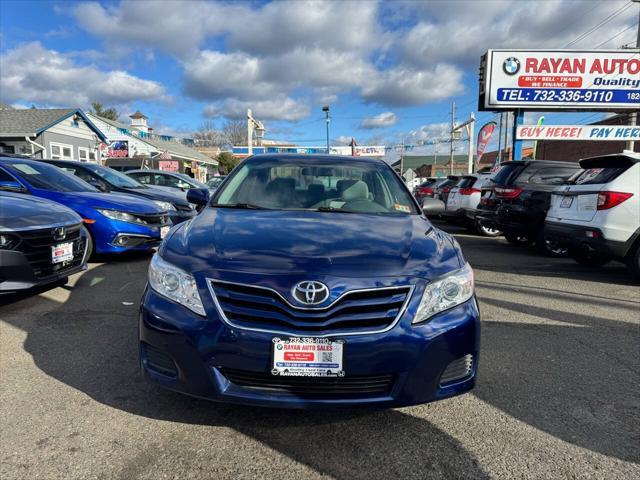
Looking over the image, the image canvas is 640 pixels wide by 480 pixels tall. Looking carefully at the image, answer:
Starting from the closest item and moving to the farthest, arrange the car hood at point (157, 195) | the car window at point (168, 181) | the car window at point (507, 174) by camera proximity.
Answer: the car window at point (507, 174) < the car hood at point (157, 195) < the car window at point (168, 181)

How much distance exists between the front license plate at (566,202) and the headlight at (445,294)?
4.89m

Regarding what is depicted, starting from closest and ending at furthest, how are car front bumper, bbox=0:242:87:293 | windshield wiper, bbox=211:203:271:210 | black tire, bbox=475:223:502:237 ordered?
windshield wiper, bbox=211:203:271:210 → car front bumper, bbox=0:242:87:293 → black tire, bbox=475:223:502:237

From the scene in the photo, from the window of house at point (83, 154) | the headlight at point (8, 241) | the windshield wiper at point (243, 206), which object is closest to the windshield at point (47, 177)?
the headlight at point (8, 241)

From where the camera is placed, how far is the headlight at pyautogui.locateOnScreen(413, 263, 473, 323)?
2273 mm

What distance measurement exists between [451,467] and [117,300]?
12.5 feet

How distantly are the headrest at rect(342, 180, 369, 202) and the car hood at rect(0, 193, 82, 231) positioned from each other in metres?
2.86

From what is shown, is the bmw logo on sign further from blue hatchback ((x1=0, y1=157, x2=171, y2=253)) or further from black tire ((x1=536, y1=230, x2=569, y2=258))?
blue hatchback ((x1=0, y1=157, x2=171, y2=253))

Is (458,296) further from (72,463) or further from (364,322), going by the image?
(72,463)

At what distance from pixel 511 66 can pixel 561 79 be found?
1.77m

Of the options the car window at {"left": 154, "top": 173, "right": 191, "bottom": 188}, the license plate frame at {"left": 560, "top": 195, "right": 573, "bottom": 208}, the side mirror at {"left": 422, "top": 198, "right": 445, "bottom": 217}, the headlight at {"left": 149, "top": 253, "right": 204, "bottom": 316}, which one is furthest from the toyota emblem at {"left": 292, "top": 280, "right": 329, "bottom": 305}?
the car window at {"left": 154, "top": 173, "right": 191, "bottom": 188}

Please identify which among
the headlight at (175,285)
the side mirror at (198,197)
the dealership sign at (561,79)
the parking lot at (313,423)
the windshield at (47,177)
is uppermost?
the dealership sign at (561,79)

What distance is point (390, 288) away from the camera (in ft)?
7.40

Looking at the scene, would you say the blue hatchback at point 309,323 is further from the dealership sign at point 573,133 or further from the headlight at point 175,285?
the dealership sign at point 573,133

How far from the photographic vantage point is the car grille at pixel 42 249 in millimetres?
4137
